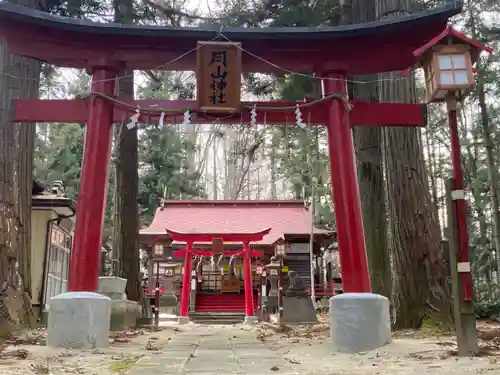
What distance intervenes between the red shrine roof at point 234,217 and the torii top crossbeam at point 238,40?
41.2 ft

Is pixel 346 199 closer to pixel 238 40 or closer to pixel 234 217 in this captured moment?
pixel 238 40

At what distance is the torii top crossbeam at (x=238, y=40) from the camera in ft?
22.0

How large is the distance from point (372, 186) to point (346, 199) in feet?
12.1

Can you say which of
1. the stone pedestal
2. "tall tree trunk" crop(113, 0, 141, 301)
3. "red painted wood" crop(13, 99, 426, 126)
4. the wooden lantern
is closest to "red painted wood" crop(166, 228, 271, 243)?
the stone pedestal

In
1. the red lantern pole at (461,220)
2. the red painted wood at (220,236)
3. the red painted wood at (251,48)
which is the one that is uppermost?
the red painted wood at (251,48)

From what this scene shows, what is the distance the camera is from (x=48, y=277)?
12.8m

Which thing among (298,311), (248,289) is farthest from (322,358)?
(248,289)

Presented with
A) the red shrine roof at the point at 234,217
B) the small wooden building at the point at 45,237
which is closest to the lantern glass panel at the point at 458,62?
the small wooden building at the point at 45,237

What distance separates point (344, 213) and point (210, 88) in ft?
7.96

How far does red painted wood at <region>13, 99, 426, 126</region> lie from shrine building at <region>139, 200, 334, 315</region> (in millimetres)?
12044

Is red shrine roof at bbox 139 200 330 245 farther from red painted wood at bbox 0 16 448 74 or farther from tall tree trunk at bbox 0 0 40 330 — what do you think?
red painted wood at bbox 0 16 448 74

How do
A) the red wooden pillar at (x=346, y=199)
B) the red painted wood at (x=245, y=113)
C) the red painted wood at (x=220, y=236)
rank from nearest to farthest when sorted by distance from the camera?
1. the red wooden pillar at (x=346, y=199)
2. the red painted wood at (x=245, y=113)
3. the red painted wood at (x=220, y=236)

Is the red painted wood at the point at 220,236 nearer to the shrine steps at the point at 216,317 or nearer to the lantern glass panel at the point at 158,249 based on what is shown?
the lantern glass panel at the point at 158,249

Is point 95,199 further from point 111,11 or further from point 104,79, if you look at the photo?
point 111,11
